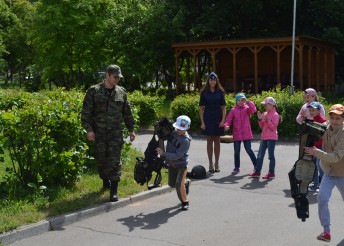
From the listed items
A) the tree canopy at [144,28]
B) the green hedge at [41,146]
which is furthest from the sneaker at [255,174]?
the tree canopy at [144,28]

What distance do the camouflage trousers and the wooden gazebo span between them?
19983mm

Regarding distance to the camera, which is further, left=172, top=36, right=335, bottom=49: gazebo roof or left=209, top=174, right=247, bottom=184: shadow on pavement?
left=172, top=36, right=335, bottom=49: gazebo roof

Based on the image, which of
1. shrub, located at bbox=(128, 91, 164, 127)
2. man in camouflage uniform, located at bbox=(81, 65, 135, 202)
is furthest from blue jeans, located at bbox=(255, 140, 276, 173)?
shrub, located at bbox=(128, 91, 164, 127)

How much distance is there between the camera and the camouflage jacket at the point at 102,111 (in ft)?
25.5

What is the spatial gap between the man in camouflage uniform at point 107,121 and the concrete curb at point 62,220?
0.23 metres

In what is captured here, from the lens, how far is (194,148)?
14234mm

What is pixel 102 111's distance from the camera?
307 inches

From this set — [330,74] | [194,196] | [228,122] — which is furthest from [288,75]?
[194,196]

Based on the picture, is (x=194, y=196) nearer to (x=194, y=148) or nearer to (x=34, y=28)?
(x=194, y=148)

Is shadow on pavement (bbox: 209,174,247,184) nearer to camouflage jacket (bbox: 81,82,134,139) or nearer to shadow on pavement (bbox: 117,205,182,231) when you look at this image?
shadow on pavement (bbox: 117,205,182,231)

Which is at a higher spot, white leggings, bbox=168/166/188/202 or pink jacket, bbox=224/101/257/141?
pink jacket, bbox=224/101/257/141

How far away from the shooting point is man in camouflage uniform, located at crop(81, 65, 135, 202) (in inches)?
306

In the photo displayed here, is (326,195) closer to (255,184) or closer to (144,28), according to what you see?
(255,184)

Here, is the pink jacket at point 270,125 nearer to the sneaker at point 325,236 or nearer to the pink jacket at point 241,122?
the pink jacket at point 241,122
